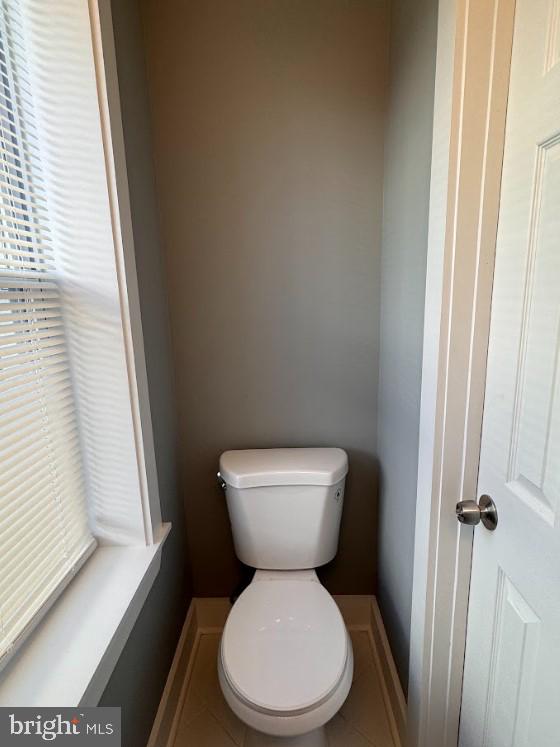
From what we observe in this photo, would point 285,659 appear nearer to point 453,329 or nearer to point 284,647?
point 284,647

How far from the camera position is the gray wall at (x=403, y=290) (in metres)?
0.88

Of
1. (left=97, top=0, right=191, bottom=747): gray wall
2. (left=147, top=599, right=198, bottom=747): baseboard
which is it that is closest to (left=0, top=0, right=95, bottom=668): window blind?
(left=97, top=0, right=191, bottom=747): gray wall

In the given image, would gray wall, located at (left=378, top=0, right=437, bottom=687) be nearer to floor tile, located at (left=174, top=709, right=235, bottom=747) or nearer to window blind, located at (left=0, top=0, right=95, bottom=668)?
floor tile, located at (left=174, top=709, right=235, bottom=747)

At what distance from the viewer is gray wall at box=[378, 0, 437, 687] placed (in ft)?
2.89

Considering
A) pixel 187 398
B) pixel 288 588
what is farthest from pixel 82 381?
pixel 288 588

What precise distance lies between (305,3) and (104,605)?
1720 mm

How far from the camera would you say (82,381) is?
93 centimetres

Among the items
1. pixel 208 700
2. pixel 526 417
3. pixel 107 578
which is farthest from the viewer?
pixel 208 700

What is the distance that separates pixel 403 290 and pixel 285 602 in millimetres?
993

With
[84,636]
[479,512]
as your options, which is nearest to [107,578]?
[84,636]

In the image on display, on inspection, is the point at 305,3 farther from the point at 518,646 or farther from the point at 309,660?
the point at 309,660

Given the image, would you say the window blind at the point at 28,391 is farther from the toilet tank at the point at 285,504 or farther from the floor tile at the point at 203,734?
the floor tile at the point at 203,734

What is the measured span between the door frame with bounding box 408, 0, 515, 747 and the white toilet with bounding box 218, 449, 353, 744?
25cm

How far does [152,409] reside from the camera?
1.10 metres
